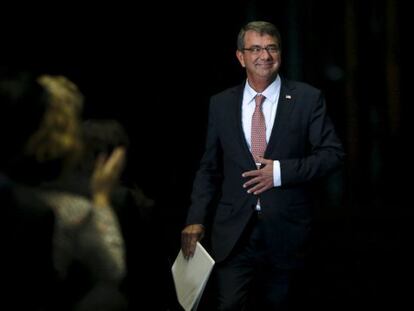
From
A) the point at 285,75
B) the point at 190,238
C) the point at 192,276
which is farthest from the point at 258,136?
the point at 285,75

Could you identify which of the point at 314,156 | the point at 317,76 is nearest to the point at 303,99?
the point at 314,156

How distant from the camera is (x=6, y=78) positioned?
2.19 meters

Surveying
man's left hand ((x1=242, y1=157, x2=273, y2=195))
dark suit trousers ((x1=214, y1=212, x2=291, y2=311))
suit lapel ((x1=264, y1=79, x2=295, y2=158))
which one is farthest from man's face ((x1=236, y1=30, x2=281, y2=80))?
dark suit trousers ((x1=214, y1=212, x2=291, y2=311))

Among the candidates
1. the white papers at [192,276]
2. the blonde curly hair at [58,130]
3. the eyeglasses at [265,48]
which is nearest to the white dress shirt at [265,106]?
the eyeglasses at [265,48]

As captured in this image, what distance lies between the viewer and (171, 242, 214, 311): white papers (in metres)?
3.51

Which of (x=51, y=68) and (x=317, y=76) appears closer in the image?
(x=51, y=68)

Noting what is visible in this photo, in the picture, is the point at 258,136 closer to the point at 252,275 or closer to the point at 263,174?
the point at 263,174

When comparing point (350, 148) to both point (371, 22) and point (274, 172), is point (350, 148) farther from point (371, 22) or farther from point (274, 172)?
point (274, 172)

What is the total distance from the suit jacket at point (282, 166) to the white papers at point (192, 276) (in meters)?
0.21

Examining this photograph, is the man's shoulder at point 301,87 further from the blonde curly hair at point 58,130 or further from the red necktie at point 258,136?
the blonde curly hair at point 58,130

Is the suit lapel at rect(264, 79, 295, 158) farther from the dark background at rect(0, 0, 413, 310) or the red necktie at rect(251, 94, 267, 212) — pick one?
the dark background at rect(0, 0, 413, 310)

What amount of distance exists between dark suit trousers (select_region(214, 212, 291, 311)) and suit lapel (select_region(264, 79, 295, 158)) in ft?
0.97

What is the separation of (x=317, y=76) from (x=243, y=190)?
2.39 metres

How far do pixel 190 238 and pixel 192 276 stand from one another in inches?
9.1
